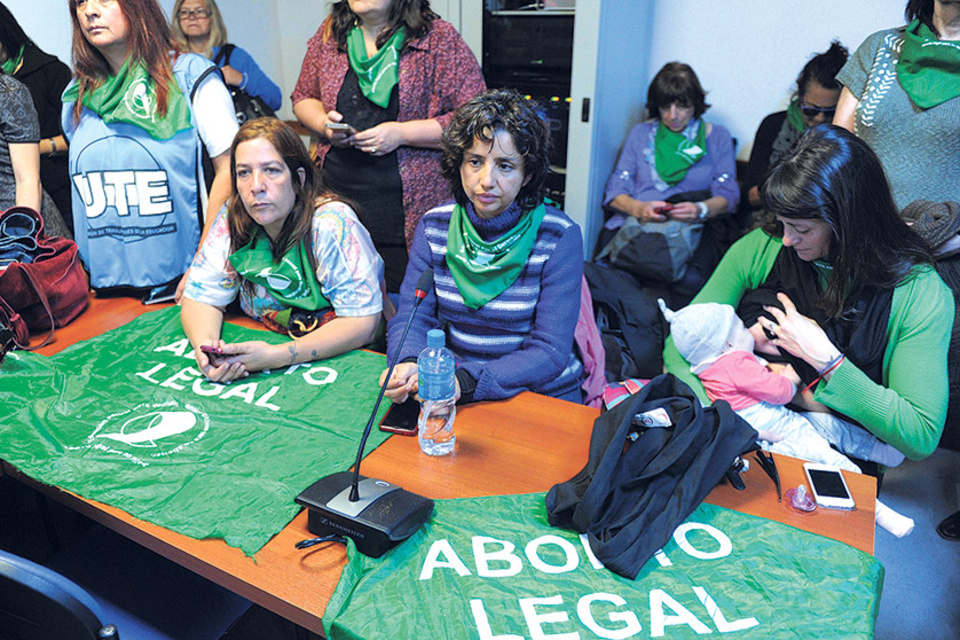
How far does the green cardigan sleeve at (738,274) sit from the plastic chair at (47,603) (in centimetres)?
125

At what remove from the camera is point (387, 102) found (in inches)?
78.6

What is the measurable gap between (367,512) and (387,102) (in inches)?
53.9

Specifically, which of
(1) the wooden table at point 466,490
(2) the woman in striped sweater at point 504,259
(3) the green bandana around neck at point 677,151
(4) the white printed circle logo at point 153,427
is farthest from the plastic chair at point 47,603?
(3) the green bandana around neck at point 677,151

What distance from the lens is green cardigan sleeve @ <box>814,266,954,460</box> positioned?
1320 millimetres

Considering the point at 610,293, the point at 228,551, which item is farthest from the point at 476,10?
the point at 228,551

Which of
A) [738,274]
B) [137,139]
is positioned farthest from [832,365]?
[137,139]

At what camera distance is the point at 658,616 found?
0.87 metres

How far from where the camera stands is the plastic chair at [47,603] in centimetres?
76

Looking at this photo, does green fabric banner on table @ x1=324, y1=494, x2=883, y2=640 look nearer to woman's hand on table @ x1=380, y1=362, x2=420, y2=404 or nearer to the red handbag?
woman's hand on table @ x1=380, y1=362, x2=420, y2=404

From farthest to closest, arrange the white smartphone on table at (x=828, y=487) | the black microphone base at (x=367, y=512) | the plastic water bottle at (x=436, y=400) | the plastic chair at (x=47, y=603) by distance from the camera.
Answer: the plastic water bottle at (x=436, y=400) < the white smartphone on table at (x=828, y=487) < the black microphone base at (x=367, y=512) < the plastic chair at (x=47, y=603)

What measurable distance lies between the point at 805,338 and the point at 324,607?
1101 millimetres

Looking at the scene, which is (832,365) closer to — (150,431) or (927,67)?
(927,67)

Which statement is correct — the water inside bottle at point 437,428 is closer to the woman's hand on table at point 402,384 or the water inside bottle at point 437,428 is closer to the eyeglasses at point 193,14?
the woman's hand on table at point 402,384

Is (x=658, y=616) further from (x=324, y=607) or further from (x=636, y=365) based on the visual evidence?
(x=636, y=365)
